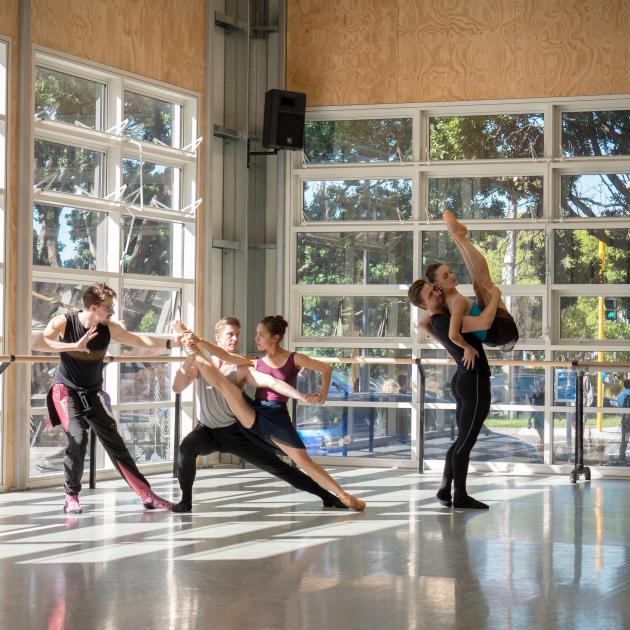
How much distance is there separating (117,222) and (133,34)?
4.81 feet

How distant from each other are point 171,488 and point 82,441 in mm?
1398

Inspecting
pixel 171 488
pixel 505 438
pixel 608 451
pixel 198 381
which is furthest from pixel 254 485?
pixel 608 451

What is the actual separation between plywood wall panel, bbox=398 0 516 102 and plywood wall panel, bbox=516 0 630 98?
121mm

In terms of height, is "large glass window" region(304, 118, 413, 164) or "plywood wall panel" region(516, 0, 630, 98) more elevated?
"plywood wall panel" region(516, 0, 630, 98)

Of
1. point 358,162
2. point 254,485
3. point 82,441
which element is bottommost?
point 254,485

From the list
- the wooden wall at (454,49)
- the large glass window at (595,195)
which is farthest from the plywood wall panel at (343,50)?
the large glass window at (595,195)

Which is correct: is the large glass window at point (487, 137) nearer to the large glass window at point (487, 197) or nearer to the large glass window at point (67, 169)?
the large glass window at point (487, 197)

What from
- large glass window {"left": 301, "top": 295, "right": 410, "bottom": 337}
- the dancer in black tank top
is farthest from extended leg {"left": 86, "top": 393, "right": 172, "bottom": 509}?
large glass window {"left": 301, "top": 295, "right": 410, "bottom": 337}

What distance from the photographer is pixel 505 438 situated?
9164mm

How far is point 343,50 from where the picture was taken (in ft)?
31.5

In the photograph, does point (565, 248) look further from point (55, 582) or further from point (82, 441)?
point (55, 582)

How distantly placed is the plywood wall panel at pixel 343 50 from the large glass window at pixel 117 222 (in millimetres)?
1135

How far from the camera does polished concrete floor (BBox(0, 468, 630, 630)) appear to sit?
13.1ft

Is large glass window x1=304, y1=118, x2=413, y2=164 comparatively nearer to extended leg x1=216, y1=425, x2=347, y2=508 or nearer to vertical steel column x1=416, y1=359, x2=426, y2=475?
vertical steel column x1=416, y1=359, x2=426, y2=475
